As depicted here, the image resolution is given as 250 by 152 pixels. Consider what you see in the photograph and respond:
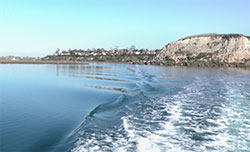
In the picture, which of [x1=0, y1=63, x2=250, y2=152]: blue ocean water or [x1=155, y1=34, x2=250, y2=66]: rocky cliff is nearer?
[x1=0, y1=63, x2=250, y2=152]: blue ocean water

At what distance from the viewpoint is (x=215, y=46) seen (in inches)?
4454

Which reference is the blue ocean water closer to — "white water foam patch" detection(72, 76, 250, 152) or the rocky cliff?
"white water foam patch" detection(72, 76, 250, 152)

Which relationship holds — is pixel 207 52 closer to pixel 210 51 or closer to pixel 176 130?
pixel 210 51

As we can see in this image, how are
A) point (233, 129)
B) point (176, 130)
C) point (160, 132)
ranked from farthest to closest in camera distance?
1. point (233, 129)
2. point (176, 130)
3. point (160, 132)

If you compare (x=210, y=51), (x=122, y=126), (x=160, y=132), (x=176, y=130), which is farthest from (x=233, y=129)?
(x=210, y=51)

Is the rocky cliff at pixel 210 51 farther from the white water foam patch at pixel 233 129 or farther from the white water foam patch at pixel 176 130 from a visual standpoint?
the white water foam patch at pixel 176 130

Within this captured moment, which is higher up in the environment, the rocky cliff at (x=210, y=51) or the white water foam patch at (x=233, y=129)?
the rocky cliff at (x=210, y=51)

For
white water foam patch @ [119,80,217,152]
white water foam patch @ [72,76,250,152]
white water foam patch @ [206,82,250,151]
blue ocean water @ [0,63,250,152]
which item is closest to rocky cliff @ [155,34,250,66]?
white water foam patch @ [206,82,250,151]

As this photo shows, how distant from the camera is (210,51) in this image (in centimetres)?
11275

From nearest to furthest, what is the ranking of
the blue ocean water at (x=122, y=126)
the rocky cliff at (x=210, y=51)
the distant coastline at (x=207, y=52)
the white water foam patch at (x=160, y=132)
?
the blue ocean water at (x=122, y=126)
the white water foam patch at (x=160, y=132)
the distant coastline at (x=207, y=52)
the rocky cliff at (x=210, y=51)

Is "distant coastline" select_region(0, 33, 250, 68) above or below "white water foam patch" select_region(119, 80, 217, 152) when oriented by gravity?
above

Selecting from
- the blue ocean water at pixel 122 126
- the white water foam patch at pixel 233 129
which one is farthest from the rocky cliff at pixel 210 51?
the blue ocean water at pixel 122 126

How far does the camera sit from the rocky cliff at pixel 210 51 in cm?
10044

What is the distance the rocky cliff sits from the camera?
330ft
